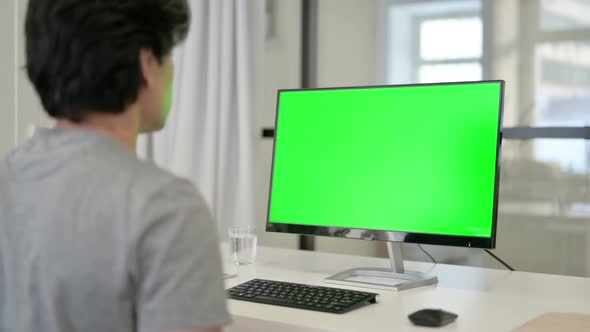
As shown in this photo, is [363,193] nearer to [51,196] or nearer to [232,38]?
[51,196]

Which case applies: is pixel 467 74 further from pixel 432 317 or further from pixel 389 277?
pixel 432 317

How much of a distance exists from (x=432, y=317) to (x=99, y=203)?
0.65 metres

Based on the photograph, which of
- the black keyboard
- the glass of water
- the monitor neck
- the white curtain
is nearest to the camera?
the black keyboard

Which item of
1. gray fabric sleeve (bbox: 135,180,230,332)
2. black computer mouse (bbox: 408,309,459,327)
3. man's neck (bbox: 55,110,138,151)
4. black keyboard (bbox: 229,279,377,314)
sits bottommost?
black keyboard (bbox: 229,279,377,314)

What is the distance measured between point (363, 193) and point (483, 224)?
0.91ft

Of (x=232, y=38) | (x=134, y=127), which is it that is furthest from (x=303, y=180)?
(x=232, y=38)

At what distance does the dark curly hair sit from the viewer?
747 mm

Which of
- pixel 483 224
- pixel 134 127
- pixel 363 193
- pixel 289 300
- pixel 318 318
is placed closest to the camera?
pixel 134 127

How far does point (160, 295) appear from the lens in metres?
0.70

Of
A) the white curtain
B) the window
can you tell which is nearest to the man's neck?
the white curtain

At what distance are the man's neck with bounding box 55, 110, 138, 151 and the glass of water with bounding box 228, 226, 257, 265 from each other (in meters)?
1.01

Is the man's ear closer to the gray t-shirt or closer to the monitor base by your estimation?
the gray t-shirt

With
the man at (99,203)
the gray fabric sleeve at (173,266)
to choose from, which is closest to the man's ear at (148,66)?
the man at (99,203)

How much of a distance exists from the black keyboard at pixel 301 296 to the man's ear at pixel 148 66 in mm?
604
